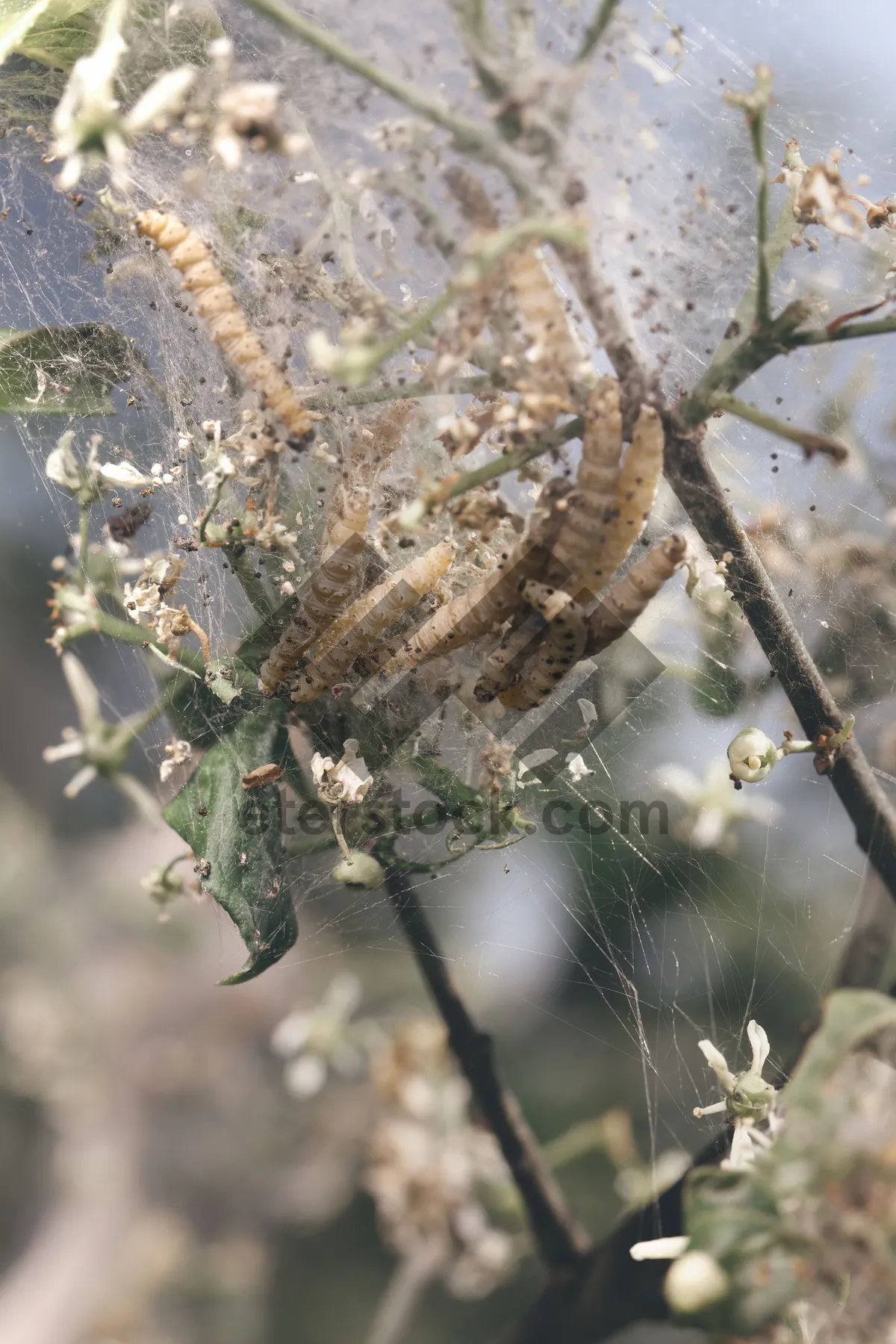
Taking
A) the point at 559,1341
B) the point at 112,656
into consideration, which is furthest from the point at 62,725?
the point at 559,1341

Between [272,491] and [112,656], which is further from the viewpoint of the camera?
[112,656]

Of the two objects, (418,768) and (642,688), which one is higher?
(642,688)

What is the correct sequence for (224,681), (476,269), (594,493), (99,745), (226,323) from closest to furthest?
1. (476,269)
2. (594,493)
3. (226,323)
4. (224,681)
5. (99,745)

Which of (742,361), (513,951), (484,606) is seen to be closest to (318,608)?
(484,606)

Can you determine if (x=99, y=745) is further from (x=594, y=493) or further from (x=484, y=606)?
(x=594, y=493)

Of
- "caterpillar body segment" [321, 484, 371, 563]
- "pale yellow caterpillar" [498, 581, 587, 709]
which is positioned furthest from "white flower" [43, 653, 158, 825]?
"pale yellow caterpillar" [498, 581, 587, 709]

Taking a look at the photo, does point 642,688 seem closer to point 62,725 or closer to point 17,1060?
point 62,725
